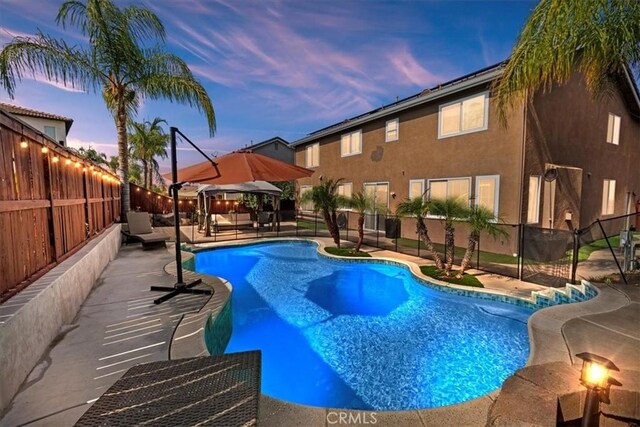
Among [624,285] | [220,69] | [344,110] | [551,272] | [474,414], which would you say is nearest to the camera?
[474,414]

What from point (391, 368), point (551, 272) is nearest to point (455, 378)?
point (391, 368)

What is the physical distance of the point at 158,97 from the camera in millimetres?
10719

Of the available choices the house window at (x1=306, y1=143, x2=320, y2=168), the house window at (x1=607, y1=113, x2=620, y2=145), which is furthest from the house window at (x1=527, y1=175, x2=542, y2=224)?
the house window at (x1=306, y1=143, x2=320, y2=168)

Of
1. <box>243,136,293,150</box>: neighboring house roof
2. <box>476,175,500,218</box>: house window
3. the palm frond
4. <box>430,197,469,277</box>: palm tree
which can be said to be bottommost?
<box>430,197,469,277</box>: palm tree

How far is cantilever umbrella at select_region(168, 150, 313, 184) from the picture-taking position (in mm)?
6293

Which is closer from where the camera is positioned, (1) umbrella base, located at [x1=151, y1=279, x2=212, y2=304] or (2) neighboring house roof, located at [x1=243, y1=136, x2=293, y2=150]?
(1) umbrella base, located at [x1=151, y1=279, x2=212, y2=304]

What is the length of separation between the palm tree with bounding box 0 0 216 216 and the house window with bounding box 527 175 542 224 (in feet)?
38.2

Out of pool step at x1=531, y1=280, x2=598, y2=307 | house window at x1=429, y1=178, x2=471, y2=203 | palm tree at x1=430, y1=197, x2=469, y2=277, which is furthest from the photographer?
house window at x1=429, y1=178, x2=471, y2=203

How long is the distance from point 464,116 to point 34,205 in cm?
1228

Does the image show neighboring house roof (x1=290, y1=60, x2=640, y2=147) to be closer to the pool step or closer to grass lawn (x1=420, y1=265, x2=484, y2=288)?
grass lawn (x1=420, y1=265, x2=484, y2=288)

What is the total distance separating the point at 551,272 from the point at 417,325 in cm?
421

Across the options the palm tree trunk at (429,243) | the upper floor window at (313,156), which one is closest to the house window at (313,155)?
the upper floor window at (313,156)

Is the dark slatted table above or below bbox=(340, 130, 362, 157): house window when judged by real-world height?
below

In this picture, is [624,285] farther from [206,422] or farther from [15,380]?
[15,380]
